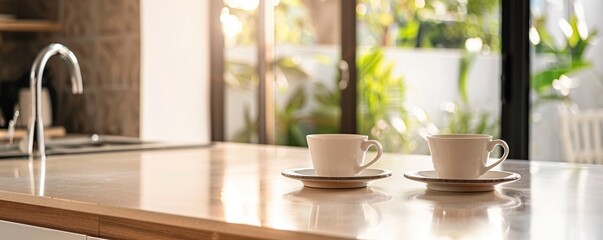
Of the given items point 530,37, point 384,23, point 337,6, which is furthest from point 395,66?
point 530,37

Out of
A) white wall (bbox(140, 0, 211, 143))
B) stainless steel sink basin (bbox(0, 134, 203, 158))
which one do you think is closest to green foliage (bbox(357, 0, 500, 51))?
white wall (bbox(140, 0, 211, 143))

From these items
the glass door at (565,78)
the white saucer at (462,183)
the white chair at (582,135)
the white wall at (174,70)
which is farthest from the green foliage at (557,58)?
the white saucer at (462,183)

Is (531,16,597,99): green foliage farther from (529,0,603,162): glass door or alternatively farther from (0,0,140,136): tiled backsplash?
(0,0,140,136): tiled backsplash

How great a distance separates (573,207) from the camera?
123 centimetres

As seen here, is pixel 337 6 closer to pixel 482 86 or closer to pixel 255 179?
pixel 482 86

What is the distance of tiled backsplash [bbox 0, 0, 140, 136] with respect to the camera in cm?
416

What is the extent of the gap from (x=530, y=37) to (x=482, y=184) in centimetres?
235

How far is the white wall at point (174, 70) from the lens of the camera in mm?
4156

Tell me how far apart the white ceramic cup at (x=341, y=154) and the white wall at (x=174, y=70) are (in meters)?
2.64

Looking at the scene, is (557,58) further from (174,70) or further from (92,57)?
(92,57)

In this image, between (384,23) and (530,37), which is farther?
(384,23)

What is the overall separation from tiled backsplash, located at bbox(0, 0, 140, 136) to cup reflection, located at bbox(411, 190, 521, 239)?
2.95 metres

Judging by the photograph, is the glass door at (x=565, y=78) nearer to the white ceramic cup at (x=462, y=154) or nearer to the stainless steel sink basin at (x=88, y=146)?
the stainless steel sink basin at (x=88, y=146)

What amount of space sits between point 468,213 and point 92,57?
11.1ft
